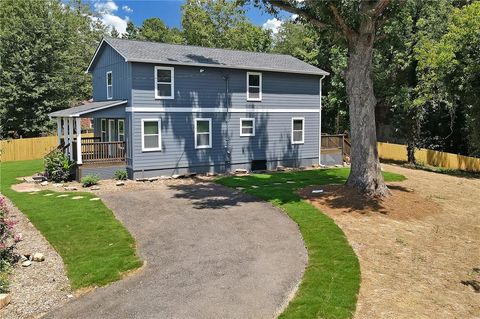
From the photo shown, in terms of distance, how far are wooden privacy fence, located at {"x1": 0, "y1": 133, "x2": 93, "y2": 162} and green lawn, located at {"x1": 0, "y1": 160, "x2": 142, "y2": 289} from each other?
616 inches

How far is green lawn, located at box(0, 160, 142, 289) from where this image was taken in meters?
9.30

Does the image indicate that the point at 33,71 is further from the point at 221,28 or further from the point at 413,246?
the point at 413,246

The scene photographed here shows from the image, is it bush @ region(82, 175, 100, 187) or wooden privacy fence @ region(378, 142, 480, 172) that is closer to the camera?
bush @ region(82, 175, 100, 187)

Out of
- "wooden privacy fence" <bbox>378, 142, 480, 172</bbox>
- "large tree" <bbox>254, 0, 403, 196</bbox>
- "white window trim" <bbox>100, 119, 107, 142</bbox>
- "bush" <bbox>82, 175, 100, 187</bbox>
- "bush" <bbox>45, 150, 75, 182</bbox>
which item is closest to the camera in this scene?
"large tree" <bbox>254, 0, 403, 196</bbox>

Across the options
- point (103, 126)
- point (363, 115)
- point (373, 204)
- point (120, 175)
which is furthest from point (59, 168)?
point (373, 204)

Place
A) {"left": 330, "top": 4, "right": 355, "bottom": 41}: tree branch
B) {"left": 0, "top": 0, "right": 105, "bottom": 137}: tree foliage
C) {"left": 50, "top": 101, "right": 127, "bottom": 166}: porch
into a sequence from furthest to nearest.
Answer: {"left": 0, "top": 0, "right": 105, "bottom": 137}: tree foliage < {"left": 50, "top": 101, "right": 127, "bottom": 166}: porch < {"left": 330, "top": 4, "right": 355, "bottom": 41}: tree branch

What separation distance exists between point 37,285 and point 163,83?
13942 mm

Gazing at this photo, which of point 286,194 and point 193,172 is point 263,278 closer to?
point 286,194

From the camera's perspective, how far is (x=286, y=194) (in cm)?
1670

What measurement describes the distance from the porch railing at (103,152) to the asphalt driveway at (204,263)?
16.8ft

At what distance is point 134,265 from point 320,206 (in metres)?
7.39

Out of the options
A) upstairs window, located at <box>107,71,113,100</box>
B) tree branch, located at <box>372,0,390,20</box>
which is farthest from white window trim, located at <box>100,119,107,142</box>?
tree branch, located at <box>372,0,390,20</box>

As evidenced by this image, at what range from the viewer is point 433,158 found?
3130cm

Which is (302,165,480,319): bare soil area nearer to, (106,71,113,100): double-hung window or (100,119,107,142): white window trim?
(106,71,113,100): double-hung window
